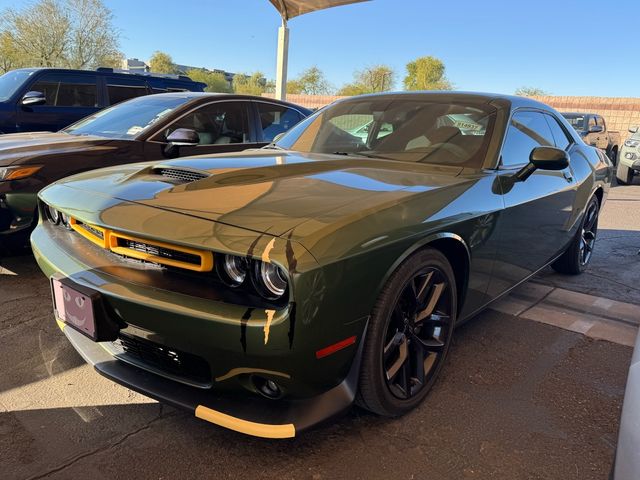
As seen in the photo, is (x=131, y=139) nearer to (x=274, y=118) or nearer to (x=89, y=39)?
(x=274, y=118)

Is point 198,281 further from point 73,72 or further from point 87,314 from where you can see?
point 73,72

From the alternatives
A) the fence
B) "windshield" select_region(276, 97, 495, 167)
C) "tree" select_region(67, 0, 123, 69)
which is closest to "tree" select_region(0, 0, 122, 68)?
"tree" select_region(67, 0, 123, 69)

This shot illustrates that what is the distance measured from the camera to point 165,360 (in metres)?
1.83

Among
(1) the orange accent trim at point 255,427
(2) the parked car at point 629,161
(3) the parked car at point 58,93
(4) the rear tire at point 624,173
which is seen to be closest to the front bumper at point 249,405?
(1) the orange accent trim at point 255,427

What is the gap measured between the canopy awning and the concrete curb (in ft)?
34.5

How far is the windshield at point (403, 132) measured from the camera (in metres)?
2.77

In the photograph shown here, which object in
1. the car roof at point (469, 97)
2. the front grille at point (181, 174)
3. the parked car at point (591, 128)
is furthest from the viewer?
the parked car at point (591, 128)

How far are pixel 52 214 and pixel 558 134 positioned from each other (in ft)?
11.6

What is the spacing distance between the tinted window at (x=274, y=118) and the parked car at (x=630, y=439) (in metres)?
4.40

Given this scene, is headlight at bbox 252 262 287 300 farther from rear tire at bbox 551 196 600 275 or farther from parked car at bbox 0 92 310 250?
rear tire at bbox 551 196 600 275

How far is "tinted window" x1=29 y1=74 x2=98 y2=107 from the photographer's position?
690cm

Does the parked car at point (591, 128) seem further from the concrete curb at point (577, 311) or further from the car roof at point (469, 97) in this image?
the car roof at point (469, 97)

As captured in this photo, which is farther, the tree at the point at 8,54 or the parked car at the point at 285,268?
the tree at the point at 8,54

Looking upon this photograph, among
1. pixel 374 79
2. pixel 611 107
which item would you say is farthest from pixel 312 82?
pixel 611 107
